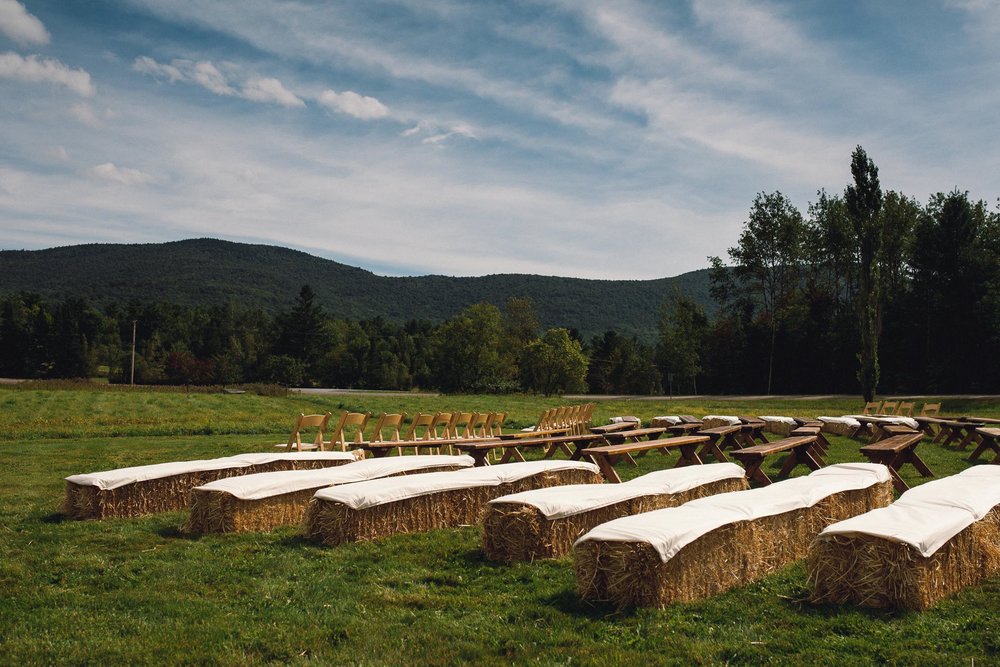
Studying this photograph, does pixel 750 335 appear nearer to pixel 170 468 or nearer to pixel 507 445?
pixel 507 445

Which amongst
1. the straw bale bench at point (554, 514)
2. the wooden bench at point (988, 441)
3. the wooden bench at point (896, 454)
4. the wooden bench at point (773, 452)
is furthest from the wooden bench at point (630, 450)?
the wooden bench at point (988, 441)

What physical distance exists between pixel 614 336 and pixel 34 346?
190ft

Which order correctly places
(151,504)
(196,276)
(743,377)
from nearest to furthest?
(151,504)
(743,377)
(196,276)

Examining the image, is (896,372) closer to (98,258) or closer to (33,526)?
(33,526)

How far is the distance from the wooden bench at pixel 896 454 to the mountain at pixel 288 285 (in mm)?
118898

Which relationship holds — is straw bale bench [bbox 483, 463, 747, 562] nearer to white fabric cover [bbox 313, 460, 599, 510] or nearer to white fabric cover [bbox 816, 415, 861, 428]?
white fabric cover [bbox 313, 460, 599, 510]

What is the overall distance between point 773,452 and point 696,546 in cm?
594

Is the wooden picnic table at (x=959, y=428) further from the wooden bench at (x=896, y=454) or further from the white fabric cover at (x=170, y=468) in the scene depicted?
the white fabric cover at (x=170, y=468)

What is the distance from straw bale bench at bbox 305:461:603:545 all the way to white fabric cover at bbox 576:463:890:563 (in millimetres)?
2256

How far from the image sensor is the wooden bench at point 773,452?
959 centimetres

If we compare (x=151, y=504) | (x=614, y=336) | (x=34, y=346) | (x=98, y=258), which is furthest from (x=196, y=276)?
(x=151, y=504)

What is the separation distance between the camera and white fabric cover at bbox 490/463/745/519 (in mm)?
6422

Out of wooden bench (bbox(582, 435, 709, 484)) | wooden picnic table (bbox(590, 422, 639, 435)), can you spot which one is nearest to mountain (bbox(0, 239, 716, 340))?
wooden picnic table (bbox(590, 422, 639, 435))

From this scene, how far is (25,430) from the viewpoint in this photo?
1839 cm
